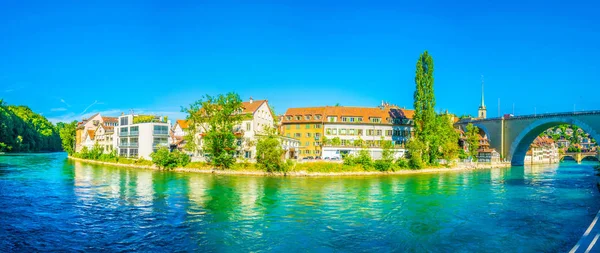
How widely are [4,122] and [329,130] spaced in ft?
273

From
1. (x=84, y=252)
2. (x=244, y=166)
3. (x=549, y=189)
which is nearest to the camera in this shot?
(x=84, y=252)

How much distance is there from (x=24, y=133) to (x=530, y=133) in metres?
130

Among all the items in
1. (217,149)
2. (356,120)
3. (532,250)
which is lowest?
(532,250)

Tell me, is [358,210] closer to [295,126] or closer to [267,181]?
[267,181]

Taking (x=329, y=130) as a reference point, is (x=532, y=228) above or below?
below

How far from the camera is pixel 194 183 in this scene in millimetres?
42312

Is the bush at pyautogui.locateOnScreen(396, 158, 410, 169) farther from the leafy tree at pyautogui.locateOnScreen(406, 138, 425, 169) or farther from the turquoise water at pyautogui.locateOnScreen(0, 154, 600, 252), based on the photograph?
the turquoise water at pyautogui.locateOnScreen(0, 154, 600, 252)

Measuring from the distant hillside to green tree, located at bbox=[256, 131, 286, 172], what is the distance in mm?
81509

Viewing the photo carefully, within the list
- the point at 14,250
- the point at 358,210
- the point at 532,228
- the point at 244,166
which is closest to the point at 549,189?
the point at 532,228

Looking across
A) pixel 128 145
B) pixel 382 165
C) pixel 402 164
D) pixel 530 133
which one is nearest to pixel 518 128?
pixel 530 133

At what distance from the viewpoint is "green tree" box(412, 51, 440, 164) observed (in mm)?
67562

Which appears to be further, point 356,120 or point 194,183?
point 356,120

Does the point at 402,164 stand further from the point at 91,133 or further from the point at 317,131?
the point at 91,133

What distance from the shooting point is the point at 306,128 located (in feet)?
245
